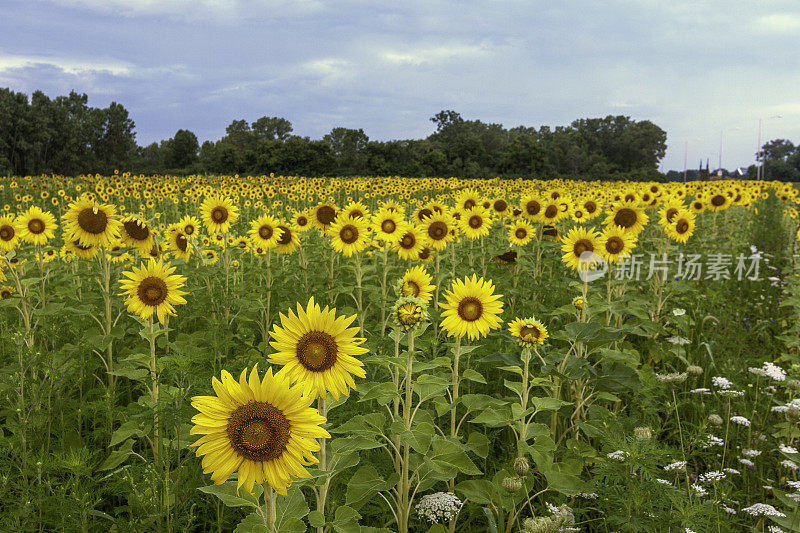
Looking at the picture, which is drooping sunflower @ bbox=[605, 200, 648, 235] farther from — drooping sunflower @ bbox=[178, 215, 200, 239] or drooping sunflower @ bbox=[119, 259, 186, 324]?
drooping sunflower @ bbox=[178, 215, 200, 239]

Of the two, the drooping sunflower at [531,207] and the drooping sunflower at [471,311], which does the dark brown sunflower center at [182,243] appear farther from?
the drooping sunflower at [531,207]

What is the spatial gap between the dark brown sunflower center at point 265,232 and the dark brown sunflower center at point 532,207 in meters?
3.63

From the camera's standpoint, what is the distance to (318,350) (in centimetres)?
195

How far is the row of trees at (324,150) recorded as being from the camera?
3819cm

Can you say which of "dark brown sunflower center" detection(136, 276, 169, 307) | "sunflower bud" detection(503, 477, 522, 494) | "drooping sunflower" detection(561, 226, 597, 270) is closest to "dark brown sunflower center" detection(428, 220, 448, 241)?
"drooping sunflower" detection(561, 226, 597, 270)

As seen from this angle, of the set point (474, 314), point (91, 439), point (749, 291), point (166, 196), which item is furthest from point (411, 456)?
point (166, 196)

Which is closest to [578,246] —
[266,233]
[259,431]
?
[266,233]

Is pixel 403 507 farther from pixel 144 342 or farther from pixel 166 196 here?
pixel 166 196

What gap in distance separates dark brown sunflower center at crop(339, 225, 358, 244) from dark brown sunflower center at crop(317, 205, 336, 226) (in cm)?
109

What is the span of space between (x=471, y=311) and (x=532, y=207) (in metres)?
4.50

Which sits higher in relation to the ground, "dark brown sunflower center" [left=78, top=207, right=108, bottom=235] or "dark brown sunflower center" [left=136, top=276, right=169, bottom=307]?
"dark brown sunflower center" [left=78, top=207, right=108, bottom=235]

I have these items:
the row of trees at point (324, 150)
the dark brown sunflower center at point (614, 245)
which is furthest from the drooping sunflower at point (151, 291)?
the row of trees at point (324, 150)

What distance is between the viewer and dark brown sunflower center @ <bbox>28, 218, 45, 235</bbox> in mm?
5219

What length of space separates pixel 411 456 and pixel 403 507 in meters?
A: 0.26
